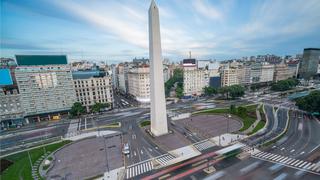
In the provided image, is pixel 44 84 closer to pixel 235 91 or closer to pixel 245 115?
pixel 245 115

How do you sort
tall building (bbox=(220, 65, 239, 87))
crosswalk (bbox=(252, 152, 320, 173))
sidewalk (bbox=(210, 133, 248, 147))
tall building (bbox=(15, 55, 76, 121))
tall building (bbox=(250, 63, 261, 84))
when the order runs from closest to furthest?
crosswalk (bbox=(252, 152, 320, 173)), sidewalk (bbox=(210, 133, 248, 147)), tall building (bbox=(15, 55, 76, 121)), tall building (bbox=(220, 65, 239, 87)), tall building (bbox=(250, 63, 261, 84))

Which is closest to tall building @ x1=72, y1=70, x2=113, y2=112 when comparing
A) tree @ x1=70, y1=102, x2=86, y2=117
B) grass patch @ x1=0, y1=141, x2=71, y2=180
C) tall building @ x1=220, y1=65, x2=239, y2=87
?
tree @ x1=70, y1=102, x2=86, y2=117

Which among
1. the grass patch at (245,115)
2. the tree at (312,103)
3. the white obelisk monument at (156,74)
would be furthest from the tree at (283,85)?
the white obelisk monument at (156,74)

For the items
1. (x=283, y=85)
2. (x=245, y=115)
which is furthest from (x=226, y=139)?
(x=283, y=85)

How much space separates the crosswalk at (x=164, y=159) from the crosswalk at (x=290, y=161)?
730 inches

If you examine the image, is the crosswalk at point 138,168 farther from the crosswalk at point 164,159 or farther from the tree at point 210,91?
the tree at point 210,91

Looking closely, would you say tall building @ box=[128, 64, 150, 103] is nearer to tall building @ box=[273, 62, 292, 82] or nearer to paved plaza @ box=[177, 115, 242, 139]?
paved plaza @ box=[177, 115, 242, 139]

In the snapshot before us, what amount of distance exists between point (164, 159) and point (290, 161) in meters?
25.4

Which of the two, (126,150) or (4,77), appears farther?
(4,77)

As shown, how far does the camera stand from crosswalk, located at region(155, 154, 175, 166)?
32.3 m

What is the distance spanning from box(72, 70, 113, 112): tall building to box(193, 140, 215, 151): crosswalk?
173 feet

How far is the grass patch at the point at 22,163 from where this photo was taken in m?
30.0

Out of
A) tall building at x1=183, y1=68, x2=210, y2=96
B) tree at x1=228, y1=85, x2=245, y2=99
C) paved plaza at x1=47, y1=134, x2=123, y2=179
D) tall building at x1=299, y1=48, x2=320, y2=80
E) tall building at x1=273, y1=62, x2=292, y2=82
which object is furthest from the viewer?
tall building at x1=299, y1=48, x2=320, y2=80

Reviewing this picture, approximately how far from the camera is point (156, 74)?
39469 millimetres
